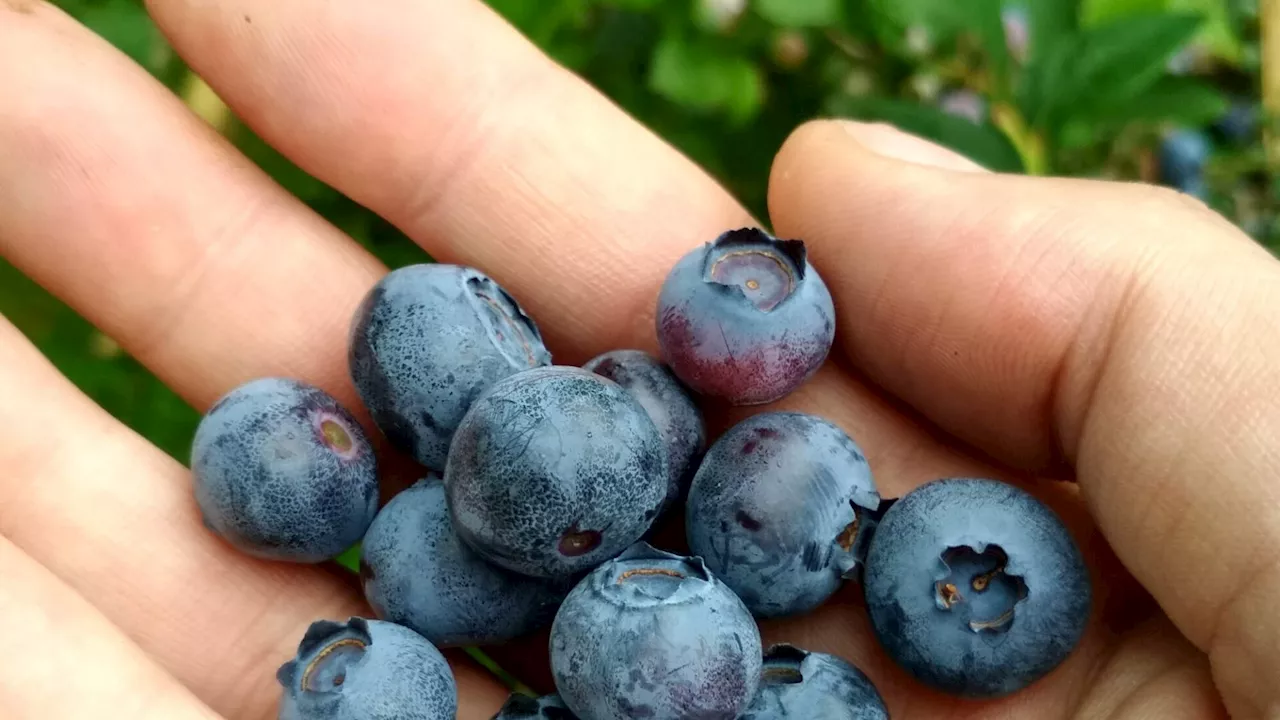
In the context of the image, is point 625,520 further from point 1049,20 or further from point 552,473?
point 1049,20

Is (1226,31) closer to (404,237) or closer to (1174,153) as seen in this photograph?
(1174,153)

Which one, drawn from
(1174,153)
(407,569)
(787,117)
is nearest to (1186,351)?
(407,569)

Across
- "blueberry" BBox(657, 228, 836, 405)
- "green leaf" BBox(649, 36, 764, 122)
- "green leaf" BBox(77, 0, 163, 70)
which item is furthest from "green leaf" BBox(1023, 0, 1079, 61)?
"green leaf" BBox(77, 0, 163, 70)

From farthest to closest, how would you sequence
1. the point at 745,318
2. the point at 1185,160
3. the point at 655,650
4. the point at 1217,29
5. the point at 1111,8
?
1. the point at 1185,160
2. the point at 1217,29
3. the point at 1111,8
4. the point at 745,318
5. the point at 655,650

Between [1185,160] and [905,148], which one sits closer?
[905,148]

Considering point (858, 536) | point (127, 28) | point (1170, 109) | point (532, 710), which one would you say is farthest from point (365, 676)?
point (1170, 109)

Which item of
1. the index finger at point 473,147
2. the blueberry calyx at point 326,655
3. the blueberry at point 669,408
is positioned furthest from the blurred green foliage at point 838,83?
the blueberry calyx at point 326,655

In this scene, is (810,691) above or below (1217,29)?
below
